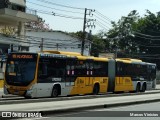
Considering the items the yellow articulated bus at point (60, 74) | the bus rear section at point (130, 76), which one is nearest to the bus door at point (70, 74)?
the yellow articulated bus at point (60, 74)

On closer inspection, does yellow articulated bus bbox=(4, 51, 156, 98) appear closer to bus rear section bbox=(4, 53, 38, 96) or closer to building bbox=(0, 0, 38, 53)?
bus rear section bbox=(4, 53, 38, 96)

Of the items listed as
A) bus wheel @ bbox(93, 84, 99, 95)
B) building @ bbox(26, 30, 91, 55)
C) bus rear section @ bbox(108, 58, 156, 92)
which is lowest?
bus wheel @ bbox(93, 84, 99, 95)

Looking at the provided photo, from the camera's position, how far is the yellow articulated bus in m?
25.6

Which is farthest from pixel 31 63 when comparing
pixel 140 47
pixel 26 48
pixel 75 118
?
pixel 140 47

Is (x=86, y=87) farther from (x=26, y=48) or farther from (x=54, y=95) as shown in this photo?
(x=26, y=48)

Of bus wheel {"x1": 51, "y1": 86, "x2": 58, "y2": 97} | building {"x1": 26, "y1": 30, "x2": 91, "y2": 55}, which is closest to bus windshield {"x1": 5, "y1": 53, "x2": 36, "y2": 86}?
bus wheel {"x1": 51, "y1": 86, "x2": 58, "y2": 97}

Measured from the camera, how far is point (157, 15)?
96.8m

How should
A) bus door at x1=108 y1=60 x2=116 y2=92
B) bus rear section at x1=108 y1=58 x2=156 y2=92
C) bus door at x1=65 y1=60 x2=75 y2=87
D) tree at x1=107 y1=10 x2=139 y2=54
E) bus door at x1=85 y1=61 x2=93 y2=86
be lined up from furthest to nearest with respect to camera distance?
tree at x1=107 y1=10 x2=139 y2=54 < bus rear section at x1=108 y1=58 x2=156 y2=92 < bus door at x1=108 y1=60 x2=116 y2=92 < bus door at x1=85 y1=61 x2=93 y2=86 < bus door at x1=65 y1=60 x2=75 y2=87

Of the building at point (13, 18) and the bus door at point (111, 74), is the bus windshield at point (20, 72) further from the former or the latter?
the building at point (13, 18)

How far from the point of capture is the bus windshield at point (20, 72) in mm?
25578

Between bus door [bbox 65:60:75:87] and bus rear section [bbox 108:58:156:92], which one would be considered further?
bus rear section [bbox 108:58:156:92]

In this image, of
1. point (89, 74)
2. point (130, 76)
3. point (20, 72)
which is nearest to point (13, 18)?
point (130, 76)

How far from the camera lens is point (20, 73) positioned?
84.7 ft

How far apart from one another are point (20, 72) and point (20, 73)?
0.07 metres
